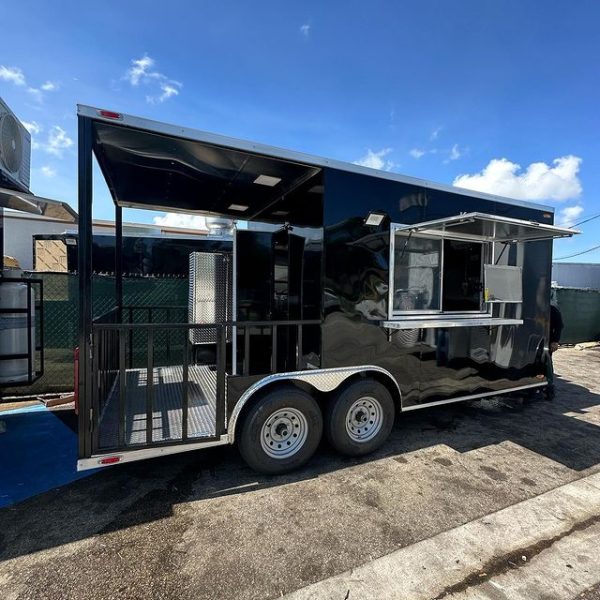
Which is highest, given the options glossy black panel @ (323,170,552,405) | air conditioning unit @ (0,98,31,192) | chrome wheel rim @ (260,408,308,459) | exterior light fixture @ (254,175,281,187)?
air conditioning unit @ (0,98,31,192)

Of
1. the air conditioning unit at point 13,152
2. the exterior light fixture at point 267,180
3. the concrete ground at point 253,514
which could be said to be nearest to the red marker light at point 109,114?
the exterior light fixture at point 267,180

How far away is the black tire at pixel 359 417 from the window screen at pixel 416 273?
938 millimetres

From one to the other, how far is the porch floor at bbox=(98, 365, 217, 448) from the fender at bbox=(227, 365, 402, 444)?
0.26 m

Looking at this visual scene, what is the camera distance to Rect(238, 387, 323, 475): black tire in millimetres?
3236

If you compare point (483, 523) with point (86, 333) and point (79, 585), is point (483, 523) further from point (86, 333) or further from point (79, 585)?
point (86, 333)

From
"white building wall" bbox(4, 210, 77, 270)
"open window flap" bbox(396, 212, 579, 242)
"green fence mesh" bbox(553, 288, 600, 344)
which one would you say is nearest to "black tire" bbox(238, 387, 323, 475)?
"open window flap" bbox(396, 212, 579, 242)

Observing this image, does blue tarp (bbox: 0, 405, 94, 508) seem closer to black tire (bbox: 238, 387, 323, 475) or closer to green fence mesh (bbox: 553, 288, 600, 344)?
black tire (bbox: 238, 387, 323, 475)

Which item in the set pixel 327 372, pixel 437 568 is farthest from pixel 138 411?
pixel 437 568

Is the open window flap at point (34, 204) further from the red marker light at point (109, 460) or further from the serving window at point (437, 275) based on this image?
the serving window at point (437, 275)

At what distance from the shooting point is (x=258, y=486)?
3.20 metres

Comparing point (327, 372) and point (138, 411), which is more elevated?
point (327, 372)

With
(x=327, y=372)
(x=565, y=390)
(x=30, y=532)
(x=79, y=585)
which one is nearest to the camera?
(x=79, y=585)

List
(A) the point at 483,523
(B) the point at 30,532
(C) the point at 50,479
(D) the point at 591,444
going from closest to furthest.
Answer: (B) the point at 30,532 → (A) the point at 483,523 → (C) the point at 50,479 → (D) the point at 591,444

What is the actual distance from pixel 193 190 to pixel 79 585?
3671mm
